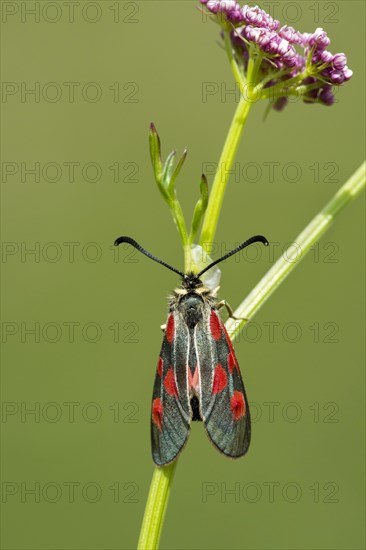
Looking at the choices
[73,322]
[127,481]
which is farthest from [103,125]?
[127,481]

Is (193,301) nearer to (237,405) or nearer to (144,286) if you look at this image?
(237,405)

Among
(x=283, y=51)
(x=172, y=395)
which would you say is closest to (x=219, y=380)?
(x=172, y=395)

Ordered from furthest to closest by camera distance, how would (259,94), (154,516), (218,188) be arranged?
(259,94) → (218,188) → (154,516)

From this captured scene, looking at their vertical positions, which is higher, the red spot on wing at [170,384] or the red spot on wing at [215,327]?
the red spot on wing at [215,327]

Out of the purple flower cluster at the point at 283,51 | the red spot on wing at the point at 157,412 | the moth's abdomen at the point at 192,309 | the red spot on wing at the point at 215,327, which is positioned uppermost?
the purple flower cluster at the point at 283,51

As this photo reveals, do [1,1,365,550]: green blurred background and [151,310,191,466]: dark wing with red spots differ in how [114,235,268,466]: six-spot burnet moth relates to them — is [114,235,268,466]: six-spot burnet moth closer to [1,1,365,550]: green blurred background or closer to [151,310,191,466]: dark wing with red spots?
[151,310,191,466]: dark wing with red spots

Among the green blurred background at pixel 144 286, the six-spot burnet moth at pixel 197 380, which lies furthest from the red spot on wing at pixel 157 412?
the green blurred background at pixel 144 286

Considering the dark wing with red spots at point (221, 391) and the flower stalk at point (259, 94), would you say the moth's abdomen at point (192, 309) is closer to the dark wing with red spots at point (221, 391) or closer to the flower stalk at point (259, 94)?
the dark wing with red spots at point (221, 391)

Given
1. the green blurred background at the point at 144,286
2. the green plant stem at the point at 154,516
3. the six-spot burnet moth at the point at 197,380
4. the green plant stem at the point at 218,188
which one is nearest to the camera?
the green plant stem at the point at 154,516

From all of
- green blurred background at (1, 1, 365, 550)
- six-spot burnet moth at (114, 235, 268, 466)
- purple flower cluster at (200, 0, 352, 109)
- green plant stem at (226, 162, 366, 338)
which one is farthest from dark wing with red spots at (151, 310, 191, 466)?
green blurred background at (1, 1, 365, 550)
